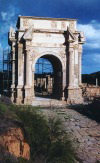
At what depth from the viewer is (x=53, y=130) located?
26.7 ft

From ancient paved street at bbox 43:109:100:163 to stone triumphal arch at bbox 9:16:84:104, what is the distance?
4.90 metres

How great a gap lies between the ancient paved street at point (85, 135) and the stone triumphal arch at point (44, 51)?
4.90m

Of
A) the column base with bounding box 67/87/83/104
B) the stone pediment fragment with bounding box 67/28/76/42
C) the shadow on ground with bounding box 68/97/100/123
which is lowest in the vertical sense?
the shadow on ground with bounding box 68/97/100/123

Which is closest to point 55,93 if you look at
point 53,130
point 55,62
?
point 55,62

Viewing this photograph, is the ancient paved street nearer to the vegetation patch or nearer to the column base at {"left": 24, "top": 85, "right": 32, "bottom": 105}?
the vegetation patch

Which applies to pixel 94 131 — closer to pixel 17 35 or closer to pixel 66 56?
pixel 66 56

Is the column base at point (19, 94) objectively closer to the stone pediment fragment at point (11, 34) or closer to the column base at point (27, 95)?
the column base at point (27, 95)

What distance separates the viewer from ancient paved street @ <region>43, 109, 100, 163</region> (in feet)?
24.0

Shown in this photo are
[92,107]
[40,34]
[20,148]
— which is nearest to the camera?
[20,148]

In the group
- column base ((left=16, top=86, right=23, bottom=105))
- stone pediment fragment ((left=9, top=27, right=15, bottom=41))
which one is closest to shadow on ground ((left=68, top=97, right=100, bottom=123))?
column base ((left=16, top=86, right=23, bottom=105))

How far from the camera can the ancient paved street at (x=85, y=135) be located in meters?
7.32

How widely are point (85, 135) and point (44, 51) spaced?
30.3 ft

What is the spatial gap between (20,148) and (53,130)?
2.46m

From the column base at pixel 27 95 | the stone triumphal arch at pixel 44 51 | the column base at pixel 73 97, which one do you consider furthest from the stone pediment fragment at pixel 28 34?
the column base at pixel 73 97
